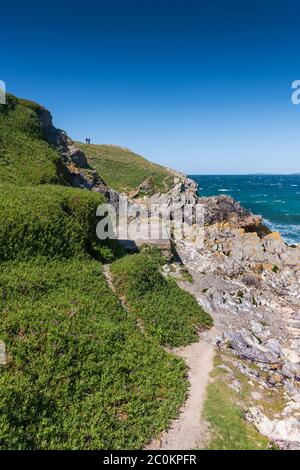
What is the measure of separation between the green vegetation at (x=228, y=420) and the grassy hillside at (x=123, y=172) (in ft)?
249

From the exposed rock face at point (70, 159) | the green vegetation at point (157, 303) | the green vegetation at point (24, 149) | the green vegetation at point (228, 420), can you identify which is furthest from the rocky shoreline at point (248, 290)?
the green vegetation at point (24, 149)

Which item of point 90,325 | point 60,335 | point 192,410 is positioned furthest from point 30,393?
point 192,410

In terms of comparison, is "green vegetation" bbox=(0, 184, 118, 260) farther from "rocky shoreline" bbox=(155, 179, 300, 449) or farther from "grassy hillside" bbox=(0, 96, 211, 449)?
"rocky shoreline" bbox=(155, 179, 300, 449)

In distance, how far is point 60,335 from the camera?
17312 millimetres

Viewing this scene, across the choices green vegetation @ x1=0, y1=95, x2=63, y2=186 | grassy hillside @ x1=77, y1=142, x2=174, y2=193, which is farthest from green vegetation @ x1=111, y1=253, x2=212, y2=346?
grassy hillside @ x1=77, y1=142, x2=174, y2=193

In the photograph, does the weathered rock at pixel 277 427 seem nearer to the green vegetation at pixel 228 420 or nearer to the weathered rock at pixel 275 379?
the green vegetation at pixel 228 420

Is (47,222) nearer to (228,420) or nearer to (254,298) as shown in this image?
(228,420)

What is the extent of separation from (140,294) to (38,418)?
12.6 metres

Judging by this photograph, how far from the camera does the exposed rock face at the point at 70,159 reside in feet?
142

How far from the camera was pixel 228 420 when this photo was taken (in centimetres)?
1577

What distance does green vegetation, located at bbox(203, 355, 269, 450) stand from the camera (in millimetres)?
14560

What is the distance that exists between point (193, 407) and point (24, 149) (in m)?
31.0

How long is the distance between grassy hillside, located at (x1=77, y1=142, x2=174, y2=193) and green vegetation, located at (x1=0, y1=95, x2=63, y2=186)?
49875mm

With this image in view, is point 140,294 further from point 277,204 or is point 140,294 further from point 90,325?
Result: point 277,204
